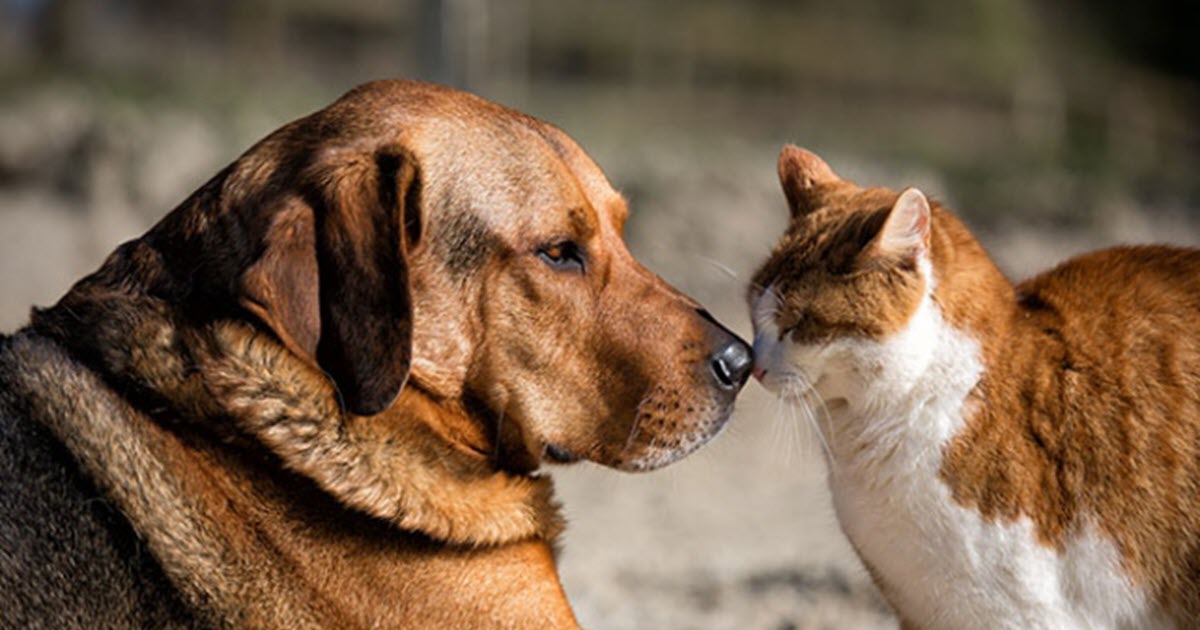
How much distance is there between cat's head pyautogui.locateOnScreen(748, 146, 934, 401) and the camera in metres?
3.44

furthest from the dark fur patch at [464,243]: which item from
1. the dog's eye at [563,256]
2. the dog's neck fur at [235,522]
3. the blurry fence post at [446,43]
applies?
the blurry fence post at [446,43]

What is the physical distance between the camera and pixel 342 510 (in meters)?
2.86

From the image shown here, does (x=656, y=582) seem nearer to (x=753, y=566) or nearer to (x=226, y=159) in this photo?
(x=753, y=566)

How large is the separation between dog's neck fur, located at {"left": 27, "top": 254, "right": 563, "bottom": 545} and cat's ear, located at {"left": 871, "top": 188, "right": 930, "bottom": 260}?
3.74 feet

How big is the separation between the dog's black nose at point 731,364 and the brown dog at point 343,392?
1 cm

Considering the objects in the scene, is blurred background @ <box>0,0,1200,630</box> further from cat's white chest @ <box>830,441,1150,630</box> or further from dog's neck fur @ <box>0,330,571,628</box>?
dog's neck fur @ <box>0,330,571,628</box>

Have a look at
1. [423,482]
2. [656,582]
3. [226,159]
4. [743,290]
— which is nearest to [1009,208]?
[226,159]

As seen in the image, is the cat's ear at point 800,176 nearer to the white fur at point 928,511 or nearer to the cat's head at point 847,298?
the cat's head at point 847,298

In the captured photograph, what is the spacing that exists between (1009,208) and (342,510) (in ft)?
30.2

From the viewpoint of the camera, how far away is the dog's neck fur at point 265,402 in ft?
9.24

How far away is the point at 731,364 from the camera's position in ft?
10.7

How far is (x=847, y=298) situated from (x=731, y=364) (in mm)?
415

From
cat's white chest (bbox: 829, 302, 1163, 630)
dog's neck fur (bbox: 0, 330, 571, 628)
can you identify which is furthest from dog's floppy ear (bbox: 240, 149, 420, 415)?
cat's white chest (bbox: 829, 302, 1163, 630)

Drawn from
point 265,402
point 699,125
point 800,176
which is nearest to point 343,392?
point 265,402
